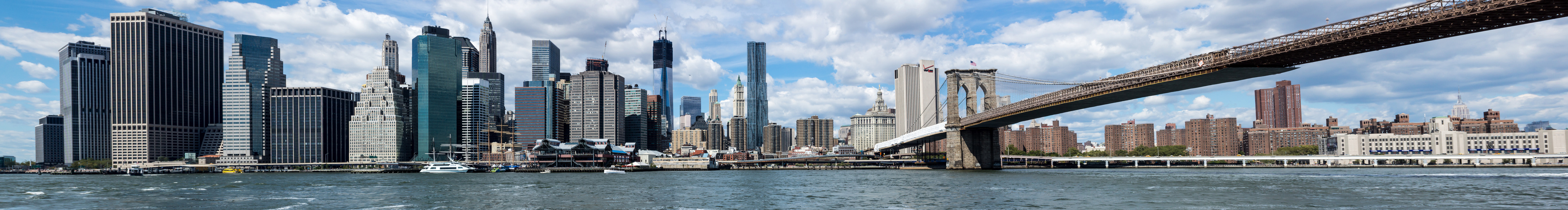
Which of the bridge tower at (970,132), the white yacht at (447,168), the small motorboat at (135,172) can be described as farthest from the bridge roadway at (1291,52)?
the small motorboat at (135,172)

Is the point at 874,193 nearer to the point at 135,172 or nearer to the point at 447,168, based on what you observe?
the point at 447,168

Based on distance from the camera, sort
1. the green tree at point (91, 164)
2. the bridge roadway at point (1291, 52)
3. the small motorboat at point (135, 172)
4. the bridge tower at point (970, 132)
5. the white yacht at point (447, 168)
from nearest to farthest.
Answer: the bridge roadway at point (1291, 52) → the bridge tower at point (970, 132) → the white yacht at point (447, 168) → the small motorboat at point (135, 172) → the green tree at point (91, 164)

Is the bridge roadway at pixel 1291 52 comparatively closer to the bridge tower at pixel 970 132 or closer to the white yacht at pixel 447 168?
the bridge tower at pixel 970 132

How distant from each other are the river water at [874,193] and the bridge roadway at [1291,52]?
550 cm

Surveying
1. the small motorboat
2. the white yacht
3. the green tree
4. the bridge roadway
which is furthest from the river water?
the green tree

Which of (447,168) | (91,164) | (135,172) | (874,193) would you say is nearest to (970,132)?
(874,193)

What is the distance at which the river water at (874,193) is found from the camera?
3653 cm

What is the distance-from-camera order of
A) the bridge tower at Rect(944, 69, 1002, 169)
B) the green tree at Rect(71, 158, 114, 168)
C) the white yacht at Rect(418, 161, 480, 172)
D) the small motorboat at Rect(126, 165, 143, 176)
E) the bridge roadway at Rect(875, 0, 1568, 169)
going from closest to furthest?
the bridge roadway at Rect(875, 0, 1568, 169), the bridge tower at Rect(944, 69, 1002, 169), the white yacht at Rect(418, 161, 480, 172), the small motorboat at Rect(126, 165, 143, 176), the green tree at Rect(71, 158, 114, 168)

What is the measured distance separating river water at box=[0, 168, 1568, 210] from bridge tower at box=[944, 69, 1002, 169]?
55.7ft

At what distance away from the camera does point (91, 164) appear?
189m

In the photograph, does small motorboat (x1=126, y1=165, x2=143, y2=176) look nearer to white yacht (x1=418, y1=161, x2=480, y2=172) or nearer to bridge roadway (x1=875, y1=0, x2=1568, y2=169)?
white yacht (x1=418, y1=161, x2=480, y2=172)

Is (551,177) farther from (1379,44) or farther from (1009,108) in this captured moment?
(1379,44)

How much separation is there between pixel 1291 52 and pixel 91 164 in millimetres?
213333

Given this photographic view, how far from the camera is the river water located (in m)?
36.5
